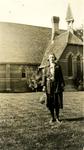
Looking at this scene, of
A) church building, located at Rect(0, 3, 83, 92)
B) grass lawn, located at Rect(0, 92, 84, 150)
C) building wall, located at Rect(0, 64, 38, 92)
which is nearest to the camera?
grass lawn, located at Rect(0, 92, 84, 150)

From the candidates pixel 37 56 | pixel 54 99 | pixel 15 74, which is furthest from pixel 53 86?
pixel 15 74

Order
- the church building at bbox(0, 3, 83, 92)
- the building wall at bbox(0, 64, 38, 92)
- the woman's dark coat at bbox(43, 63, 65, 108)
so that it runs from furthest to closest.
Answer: the building wall at bbox(0, 64, 38, 92) < the church building at bbox(0, 3, 83, 92) < the woman's dark coat at bbox(43, 63, 65, 108)

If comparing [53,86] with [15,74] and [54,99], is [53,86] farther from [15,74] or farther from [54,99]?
[15,74]

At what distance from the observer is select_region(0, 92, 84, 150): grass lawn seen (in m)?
Result: 4.62

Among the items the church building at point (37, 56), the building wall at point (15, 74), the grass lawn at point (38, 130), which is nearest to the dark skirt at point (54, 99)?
the grass lawn at point (38, 130)

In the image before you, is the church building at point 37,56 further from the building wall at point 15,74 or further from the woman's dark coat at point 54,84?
the woman's dark coat at point 54,84

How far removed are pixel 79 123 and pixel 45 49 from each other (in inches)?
389

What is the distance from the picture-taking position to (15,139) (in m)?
4.79

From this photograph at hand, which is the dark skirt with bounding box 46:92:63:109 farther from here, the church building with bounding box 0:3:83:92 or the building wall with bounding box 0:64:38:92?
the building wall with bounding box 0:64:38:92

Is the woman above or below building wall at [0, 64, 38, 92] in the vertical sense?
above

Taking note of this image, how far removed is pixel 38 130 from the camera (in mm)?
5289

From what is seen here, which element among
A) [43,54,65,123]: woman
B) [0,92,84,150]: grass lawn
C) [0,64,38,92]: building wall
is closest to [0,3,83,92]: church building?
[0,64,38,92]: building wall

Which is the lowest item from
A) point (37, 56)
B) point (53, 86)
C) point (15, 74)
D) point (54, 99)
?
point (15, 74)

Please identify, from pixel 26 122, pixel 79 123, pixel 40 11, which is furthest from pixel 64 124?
pixel 40 11
